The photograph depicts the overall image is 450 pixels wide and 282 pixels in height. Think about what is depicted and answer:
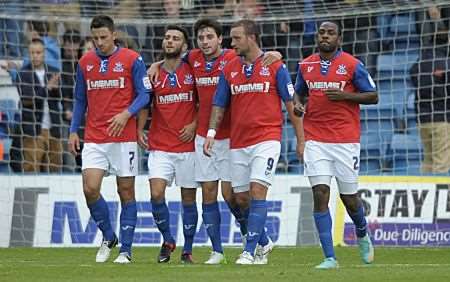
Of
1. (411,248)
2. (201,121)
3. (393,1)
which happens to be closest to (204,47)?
(201,121)

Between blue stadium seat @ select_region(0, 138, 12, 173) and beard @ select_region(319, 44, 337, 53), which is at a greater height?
beard @ select_region(319, 44, 337, 53)

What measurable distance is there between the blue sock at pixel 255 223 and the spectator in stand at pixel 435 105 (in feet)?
22.5

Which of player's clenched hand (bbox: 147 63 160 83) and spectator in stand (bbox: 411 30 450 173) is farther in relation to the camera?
spectator in stand (bbox: 411 30 450 173)

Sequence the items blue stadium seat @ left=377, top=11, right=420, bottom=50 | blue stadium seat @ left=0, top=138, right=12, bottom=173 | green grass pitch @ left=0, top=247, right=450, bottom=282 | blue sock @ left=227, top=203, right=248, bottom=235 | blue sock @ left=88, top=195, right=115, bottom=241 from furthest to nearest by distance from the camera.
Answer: blue stadium seat @ left=377, top=11, right=420, bottom=50 < blue stadium seat @ left=0, top=138, right=12, bottom=173 < blue sock @ left=88, top=195, right=115, bottom=241 < blue sock @ left=227, top=203, right=248, bottom=235 < green grass pitch @ left=0, top=247, right=450, bottom=282

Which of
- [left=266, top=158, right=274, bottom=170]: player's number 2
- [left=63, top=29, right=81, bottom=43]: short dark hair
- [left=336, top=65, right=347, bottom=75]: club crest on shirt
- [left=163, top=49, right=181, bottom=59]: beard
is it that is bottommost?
[left=266, top=158, right=274, bottom=170]: player's number 2

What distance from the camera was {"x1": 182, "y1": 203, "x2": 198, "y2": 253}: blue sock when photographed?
13992 millimetres

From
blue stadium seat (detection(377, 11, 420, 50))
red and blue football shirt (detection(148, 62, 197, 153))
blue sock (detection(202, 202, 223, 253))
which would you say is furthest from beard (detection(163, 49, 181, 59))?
blue stadium seat (detection(377, 11, 420, 50))

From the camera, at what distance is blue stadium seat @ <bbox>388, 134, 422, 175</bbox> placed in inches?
766

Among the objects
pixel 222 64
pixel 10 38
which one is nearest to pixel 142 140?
pixel 222 64

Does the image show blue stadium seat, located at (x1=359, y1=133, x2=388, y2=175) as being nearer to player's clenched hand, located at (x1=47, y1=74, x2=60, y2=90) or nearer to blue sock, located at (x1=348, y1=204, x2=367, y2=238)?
player's clenched hand, located at (x1=47, y1=74, x2=60, y2=90)

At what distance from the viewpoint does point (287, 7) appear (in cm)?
2003

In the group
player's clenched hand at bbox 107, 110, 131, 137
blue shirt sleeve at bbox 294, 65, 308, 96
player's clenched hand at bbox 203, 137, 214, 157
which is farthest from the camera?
player's clenched hand at bbox 107, 110, 131, 137

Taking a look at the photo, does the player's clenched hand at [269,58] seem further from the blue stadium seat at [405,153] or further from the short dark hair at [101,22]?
the blue stadium seat at [405,153]

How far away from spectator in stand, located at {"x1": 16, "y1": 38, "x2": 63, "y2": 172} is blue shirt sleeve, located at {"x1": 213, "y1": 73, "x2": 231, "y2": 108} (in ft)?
21.7
